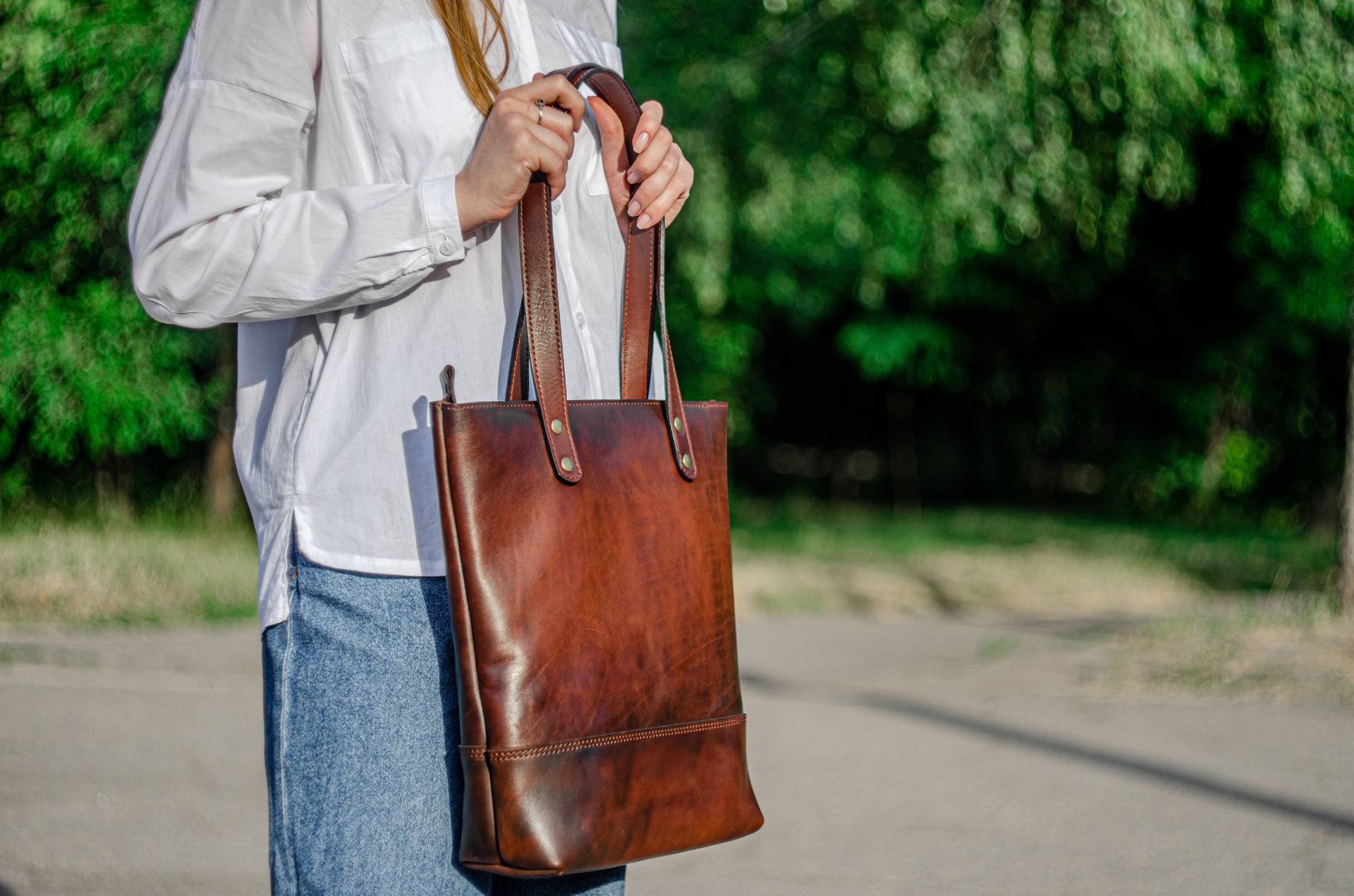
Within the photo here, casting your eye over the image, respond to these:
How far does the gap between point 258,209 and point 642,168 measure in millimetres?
438

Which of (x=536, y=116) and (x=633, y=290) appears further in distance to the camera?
(x=633, y=290)

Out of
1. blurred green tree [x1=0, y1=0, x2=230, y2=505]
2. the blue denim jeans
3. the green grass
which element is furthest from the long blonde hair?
blurred green tree [x1=0, y1=0, x2=230, y2=505]

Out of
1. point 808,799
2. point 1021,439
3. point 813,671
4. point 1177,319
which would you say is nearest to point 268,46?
point 808,799

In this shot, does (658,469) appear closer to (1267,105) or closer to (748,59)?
(1267,105)

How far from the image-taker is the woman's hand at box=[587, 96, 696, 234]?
166cm

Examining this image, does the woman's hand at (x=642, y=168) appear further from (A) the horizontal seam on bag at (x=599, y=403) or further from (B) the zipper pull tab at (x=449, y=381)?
(B) the zipper pull tab at (x=449, y=381)

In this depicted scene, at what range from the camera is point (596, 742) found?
1.51 meters

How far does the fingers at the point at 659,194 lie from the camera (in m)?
1.67

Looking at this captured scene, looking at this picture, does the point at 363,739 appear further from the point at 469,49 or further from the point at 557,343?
the point at 469,49

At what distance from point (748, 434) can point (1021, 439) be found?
385 centimetres

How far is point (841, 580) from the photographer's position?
33.6 feet

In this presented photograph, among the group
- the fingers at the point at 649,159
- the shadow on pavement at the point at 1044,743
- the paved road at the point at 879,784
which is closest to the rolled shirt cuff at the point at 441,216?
the fingers at the point at 649,159

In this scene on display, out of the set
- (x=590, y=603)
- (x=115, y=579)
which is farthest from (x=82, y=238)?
(x=590, y=603)

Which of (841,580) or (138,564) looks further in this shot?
(841,580)
